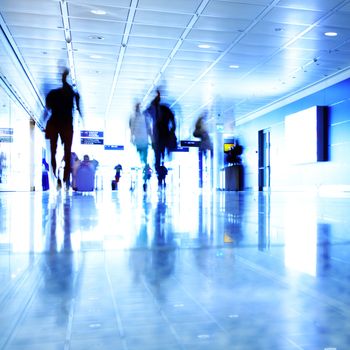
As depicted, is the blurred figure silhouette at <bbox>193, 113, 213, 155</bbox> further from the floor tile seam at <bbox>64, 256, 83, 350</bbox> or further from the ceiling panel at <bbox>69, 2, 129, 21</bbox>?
the floor tile seam at <bbox>64, 256, 83, 350</bbox>

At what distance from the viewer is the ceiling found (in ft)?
37.6

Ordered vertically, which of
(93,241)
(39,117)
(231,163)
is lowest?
(93,241)

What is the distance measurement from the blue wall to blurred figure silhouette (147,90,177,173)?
9.07 meters

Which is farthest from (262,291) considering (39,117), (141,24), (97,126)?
(97,126)

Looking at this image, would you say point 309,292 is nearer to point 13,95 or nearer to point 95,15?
point 95,15

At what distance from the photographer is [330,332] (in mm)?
1086

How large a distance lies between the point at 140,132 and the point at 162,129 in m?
1.31

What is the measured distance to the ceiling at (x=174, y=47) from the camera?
37.6 ft

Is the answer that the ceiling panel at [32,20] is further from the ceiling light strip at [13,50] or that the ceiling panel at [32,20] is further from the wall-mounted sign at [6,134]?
the wall-mounted sign at [6,134]

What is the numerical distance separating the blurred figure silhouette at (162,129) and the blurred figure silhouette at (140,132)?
0.59m

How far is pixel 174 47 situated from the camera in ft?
48.2

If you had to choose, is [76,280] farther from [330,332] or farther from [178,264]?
[330,332]

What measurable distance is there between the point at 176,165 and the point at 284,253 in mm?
43580

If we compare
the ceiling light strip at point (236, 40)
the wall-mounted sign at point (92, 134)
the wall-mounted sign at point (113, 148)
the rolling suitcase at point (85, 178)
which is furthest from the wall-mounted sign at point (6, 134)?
the wall-mounted sign at point (113, 148)
